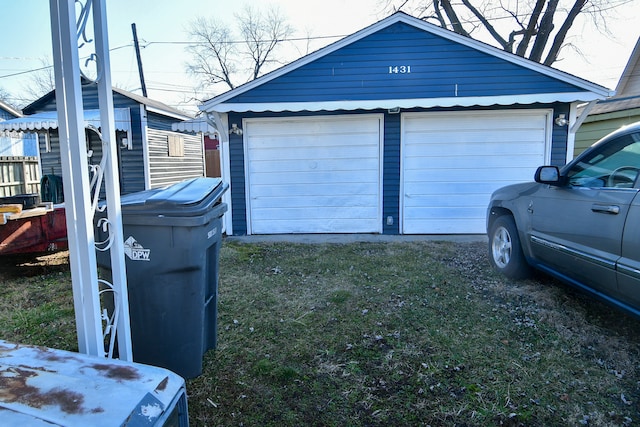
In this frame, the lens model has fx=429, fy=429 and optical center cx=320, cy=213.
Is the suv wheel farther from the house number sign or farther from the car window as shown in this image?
the house number sign

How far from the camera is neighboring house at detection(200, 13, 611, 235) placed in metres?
7.51

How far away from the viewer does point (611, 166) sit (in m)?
3.54

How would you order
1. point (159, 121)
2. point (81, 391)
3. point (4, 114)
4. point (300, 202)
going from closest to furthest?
point (81, 391)
point (300, 202)
point (159, 121)
point (4, 114)

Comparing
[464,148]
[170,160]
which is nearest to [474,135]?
[464,148]

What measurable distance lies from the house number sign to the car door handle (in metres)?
4.89

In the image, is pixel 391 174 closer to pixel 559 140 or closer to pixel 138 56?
pixel 559 140

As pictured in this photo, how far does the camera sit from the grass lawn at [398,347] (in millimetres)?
2643

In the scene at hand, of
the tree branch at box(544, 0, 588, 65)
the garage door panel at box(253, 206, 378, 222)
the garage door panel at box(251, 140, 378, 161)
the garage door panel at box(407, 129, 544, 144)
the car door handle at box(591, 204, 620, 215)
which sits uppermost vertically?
the tree branch at box(544, 0, 588, 65)

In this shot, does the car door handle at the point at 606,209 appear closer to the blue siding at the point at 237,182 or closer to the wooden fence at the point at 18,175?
the blue siding at the point at 237,182

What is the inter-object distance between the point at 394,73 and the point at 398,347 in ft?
18.2

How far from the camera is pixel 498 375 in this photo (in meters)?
3.00

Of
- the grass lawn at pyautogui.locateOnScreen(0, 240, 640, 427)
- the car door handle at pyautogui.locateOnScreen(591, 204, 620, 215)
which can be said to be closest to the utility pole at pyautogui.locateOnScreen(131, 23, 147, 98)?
the grass lawn at pyautogui.locateOnScreen(0, 240, 640, 427)

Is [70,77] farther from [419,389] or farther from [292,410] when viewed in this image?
[419,389]

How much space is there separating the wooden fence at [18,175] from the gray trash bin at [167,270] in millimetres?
11270
